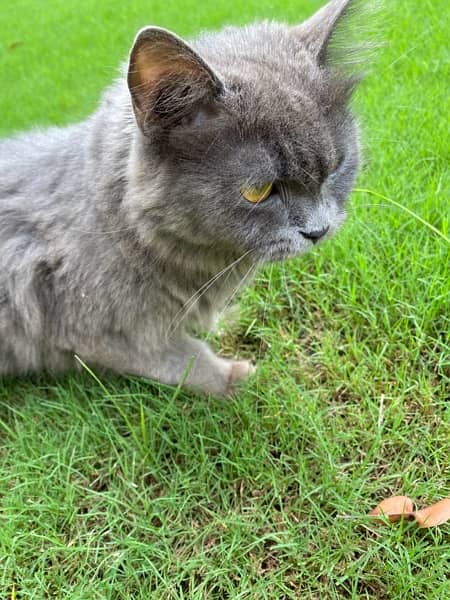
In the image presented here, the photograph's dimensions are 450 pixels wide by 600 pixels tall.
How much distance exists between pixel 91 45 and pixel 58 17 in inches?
61.4

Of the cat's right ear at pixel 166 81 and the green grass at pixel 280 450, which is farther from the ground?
the cat's right ear at pixel 166 81

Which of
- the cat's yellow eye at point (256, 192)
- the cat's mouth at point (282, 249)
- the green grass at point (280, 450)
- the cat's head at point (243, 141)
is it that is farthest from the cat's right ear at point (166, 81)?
the green grass at point (280, 450)

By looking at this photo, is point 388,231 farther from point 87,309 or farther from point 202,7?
point 202,7

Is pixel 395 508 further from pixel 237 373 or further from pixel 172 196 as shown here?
pixel 172 196

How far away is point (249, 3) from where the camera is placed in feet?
16.8

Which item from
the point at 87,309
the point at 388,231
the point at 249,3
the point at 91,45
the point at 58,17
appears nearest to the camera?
the point at 87,309

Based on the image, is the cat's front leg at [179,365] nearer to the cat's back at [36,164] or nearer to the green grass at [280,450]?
the green grass at [280,450]

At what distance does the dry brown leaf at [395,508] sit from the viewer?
1258mm

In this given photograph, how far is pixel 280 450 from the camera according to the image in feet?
4.84

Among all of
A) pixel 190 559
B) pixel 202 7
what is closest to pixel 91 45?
pixel 202 7

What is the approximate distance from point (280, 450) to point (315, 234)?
60cm

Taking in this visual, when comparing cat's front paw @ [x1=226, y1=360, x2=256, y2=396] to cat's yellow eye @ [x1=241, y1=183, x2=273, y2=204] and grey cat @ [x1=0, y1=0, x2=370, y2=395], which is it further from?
Answer: cat's yellow eye @ [x1=241, y1=183, x2=273, y2=204]

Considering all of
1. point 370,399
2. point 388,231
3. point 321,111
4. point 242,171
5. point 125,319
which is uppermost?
point 321,111

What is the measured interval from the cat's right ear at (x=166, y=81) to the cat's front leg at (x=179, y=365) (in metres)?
0.72
